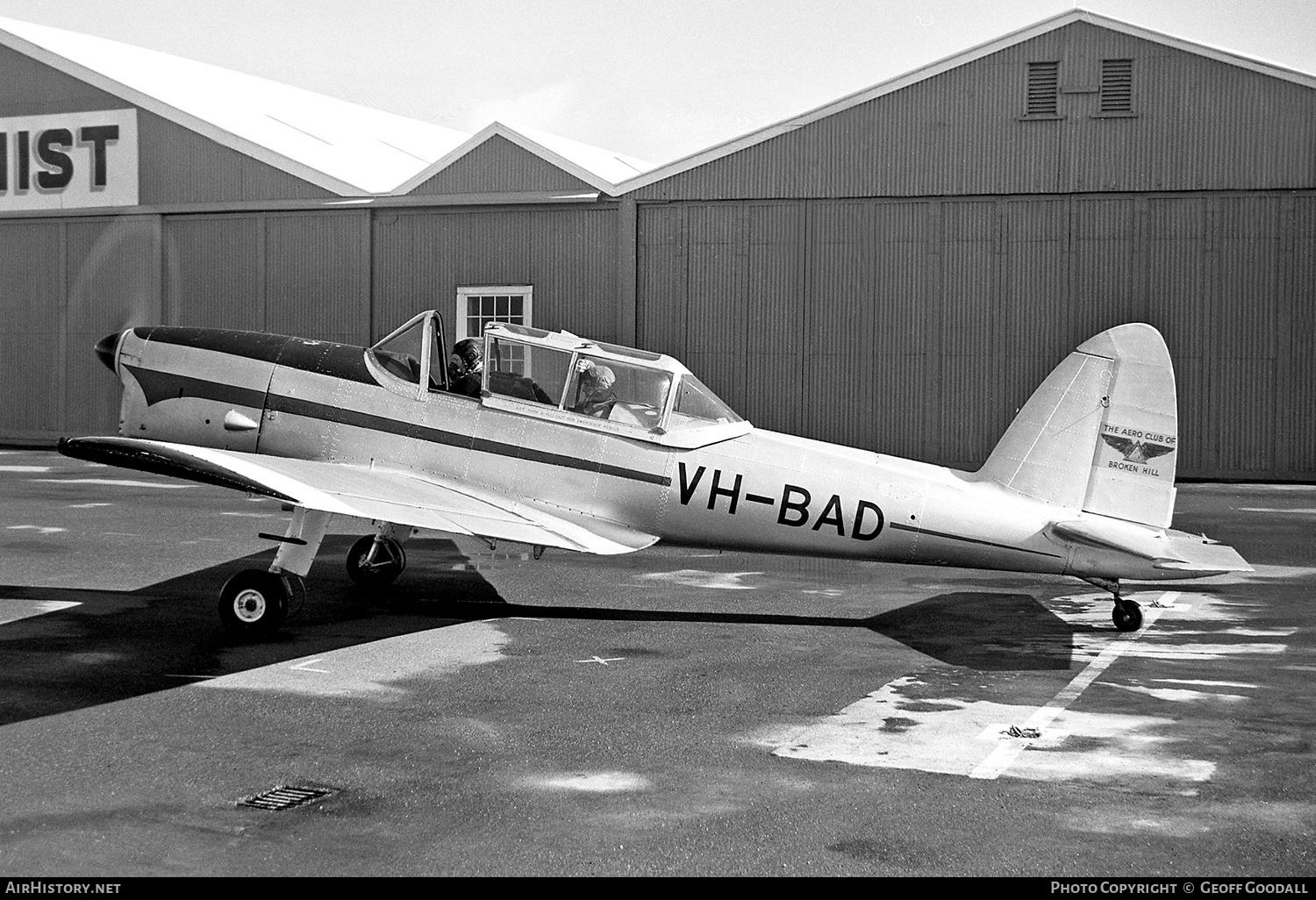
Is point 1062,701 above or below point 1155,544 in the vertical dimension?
below

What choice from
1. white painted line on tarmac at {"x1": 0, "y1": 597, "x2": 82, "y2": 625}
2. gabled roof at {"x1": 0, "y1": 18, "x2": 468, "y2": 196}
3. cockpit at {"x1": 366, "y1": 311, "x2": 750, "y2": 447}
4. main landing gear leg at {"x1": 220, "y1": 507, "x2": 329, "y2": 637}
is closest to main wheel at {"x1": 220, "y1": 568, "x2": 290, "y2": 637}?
main landing gear leg at {"x1": 220, "y1": 507, "x2": 329, "y2": 637}

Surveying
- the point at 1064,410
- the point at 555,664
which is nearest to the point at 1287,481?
the point at 1064,410

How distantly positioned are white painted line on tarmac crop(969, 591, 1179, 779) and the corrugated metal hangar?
14.4 metres

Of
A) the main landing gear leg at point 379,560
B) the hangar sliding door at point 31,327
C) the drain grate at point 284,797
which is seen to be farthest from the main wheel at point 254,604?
the hangar sliding door at point 31,327

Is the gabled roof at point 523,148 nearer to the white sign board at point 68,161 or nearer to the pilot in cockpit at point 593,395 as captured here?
the white sign board at point 68,161

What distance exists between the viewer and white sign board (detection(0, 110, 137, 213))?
2947 cm

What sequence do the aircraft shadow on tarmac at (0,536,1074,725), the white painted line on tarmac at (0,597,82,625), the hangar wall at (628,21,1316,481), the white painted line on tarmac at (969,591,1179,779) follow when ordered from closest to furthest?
the white painted line on tarmac at (969,591,1179,779) < the aircraft shadow on tarmac at (0,536,1074,725) < the white painted line on tarmac at (0,597,82,625) < the hangar wall at (628,21,1316,481)

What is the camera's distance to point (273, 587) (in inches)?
358

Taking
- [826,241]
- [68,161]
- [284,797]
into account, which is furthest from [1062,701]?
[68,161]

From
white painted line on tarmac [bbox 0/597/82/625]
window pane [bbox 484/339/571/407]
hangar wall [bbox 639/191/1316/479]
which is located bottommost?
white painted line on tarmac [bbox 0/597/82/625]

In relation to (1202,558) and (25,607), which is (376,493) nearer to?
(25,607)

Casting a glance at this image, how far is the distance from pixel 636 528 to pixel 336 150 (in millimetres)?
27060

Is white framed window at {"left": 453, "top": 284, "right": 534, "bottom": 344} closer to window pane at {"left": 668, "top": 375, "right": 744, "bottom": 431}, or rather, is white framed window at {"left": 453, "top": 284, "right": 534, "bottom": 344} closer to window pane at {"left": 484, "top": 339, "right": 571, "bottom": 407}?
window pane at {"left": 484, "top": 339, "right": 571, "bottom": 407}

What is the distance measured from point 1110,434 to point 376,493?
542cm
